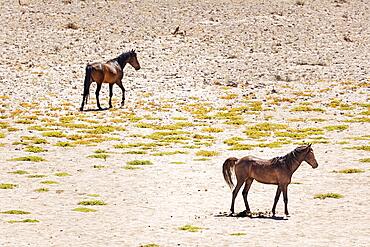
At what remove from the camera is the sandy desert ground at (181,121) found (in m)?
23.9

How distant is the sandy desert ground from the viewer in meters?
23.9

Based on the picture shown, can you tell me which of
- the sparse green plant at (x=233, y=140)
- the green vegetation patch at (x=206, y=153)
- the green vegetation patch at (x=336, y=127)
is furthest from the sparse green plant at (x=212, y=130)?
the green vegetation patch at (x=206, y=153)

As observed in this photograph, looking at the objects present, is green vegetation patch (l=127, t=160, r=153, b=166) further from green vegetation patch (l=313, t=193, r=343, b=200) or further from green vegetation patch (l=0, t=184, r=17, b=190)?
green vegetation patch (l=313, t=193, r=343, b=200)

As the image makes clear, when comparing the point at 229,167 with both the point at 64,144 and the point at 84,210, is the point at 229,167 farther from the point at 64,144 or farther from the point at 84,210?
the point at 64,144

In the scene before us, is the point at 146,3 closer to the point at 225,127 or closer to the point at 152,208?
the point at 225,127

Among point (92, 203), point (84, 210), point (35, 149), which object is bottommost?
point (84, 210)

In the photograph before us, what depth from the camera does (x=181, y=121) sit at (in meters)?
45.4

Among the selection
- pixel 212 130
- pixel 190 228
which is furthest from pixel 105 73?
pixel 190 228

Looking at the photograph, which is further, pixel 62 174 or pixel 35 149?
pixel 35 149

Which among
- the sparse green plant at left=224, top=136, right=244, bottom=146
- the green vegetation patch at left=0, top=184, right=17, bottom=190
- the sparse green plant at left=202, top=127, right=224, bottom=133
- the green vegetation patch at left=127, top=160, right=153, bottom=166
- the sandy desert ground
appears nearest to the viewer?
the sandy desert ground

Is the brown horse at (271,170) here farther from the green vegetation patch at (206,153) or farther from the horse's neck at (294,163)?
the green vegetation patch at (206,153)

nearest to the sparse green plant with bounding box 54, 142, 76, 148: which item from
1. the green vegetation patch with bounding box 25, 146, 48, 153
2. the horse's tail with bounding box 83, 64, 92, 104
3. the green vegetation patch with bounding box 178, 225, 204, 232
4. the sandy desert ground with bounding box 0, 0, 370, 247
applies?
the sandy desert ground with bounding box 0, 0, 370, 247

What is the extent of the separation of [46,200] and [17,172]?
495cm

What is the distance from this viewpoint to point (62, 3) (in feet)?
272
